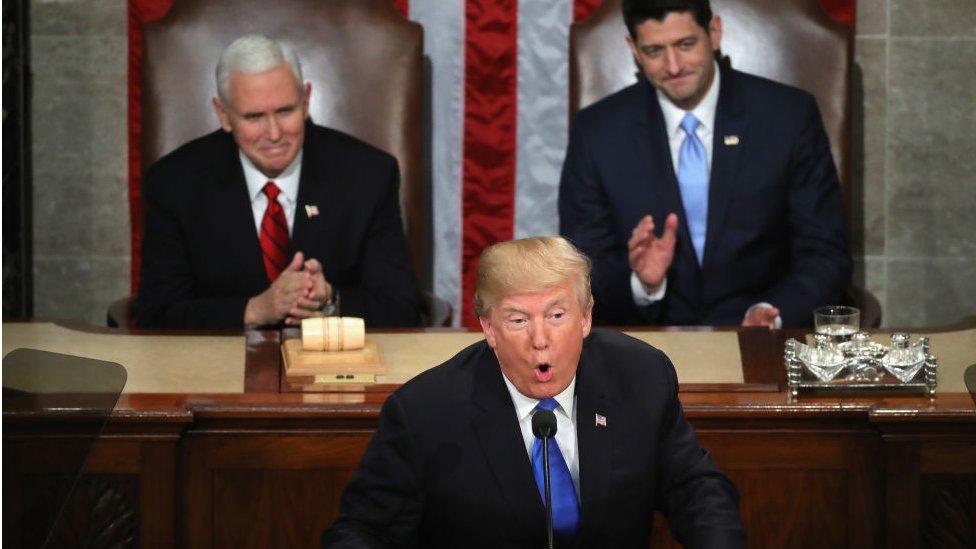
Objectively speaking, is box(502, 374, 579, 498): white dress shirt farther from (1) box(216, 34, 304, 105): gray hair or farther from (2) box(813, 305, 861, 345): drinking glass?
(1) box(216, 34, 304, 105): gray hair

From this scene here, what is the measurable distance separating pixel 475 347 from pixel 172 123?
2.41 meters

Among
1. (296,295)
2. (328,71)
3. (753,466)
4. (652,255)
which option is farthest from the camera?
(328,71)

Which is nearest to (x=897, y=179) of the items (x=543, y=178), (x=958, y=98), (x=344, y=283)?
(x=958, y=98)

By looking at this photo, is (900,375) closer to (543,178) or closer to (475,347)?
(475,347)

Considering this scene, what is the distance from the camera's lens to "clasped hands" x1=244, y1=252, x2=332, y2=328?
4.19 meters

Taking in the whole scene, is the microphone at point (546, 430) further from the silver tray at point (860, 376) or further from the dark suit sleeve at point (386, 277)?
the dark suit sleeve at point (386, 277)

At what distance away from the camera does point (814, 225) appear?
4660 millimetres

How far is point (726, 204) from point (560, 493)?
219 centimetres

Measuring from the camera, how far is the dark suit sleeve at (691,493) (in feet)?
8.39

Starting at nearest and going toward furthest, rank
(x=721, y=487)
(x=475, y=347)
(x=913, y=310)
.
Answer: (x=721, y=487) → (x=475, y=347) → (x=913, y=310)

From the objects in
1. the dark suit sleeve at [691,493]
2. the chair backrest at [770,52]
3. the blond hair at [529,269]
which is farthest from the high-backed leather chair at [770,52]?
the blond hair at [529,269]

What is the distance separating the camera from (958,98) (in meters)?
5.45

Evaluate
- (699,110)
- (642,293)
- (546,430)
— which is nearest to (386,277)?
(642,293)

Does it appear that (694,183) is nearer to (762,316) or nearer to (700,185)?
(700,185)
